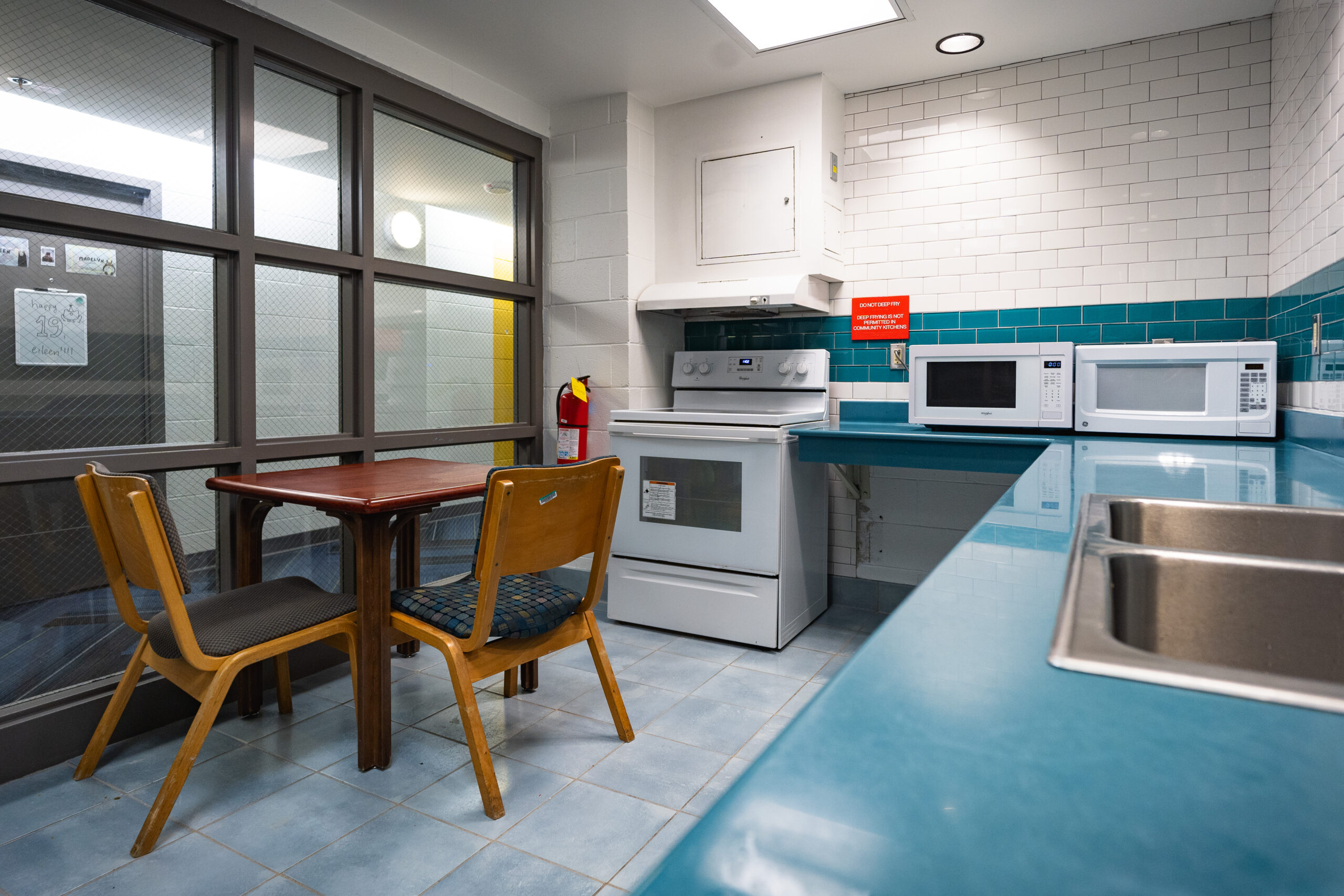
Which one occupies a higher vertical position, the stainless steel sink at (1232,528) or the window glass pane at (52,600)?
the stainless steel sink at (1232,528)

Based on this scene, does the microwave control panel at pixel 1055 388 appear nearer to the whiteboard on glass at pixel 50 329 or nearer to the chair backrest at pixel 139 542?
the chair backrest at pixel 139 542

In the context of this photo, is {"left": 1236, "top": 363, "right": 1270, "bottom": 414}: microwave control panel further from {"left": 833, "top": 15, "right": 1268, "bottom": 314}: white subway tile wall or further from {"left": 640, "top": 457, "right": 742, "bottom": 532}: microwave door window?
{"left": 640, "top": 457, "right": 742, "bottom": 532}: microwave door window

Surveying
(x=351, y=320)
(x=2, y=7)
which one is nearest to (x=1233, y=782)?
(x=2, y=7)

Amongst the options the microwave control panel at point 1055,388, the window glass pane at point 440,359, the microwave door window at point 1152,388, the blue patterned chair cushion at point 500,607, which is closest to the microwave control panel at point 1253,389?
the microwave door window at point 1152,388

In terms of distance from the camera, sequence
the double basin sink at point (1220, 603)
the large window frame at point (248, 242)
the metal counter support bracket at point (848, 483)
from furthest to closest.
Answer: the metal counter support bracket at point (848, 483) → the large window frame at point (248, 242) → the double basin sink at point (1220, 603)

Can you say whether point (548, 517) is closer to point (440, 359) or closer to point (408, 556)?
point (408, 556)

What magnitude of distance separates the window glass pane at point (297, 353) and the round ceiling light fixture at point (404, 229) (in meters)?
0.33

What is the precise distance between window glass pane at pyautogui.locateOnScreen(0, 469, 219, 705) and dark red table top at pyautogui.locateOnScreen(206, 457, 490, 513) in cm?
37

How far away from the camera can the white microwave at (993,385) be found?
9.23ft

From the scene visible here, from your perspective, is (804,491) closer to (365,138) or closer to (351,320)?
(351,320)

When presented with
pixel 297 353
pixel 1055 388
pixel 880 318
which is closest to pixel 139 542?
pixel 297 353

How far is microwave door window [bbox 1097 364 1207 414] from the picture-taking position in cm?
261

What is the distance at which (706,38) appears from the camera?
307 centimetres

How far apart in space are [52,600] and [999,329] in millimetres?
3537
